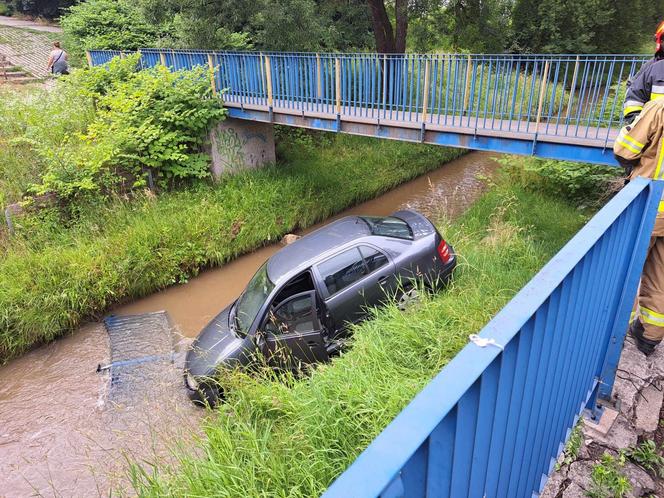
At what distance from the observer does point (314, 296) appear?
17.5 feet

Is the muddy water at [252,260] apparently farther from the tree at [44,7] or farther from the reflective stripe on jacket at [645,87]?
the tree at [44,7]

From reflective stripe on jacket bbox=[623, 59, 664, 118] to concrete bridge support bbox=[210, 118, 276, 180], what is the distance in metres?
9.90

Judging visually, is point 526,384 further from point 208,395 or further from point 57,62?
point 57,62

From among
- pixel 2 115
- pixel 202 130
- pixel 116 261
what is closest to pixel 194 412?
pixel 116 261

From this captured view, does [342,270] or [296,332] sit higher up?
[342,270]

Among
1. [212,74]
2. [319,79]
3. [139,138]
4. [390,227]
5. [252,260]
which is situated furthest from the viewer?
[212,74]

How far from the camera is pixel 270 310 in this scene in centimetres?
527

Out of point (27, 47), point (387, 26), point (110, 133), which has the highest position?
point (387, 26)

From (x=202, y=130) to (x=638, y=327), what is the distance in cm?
1071

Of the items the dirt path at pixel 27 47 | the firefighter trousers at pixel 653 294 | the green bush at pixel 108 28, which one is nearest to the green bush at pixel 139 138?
the green bush at pixel 108 28

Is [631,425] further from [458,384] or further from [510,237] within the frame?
[510,237]

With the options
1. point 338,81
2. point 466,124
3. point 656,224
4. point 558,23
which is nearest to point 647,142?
point 656,224

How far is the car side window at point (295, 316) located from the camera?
530cm

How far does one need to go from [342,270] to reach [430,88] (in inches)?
220
